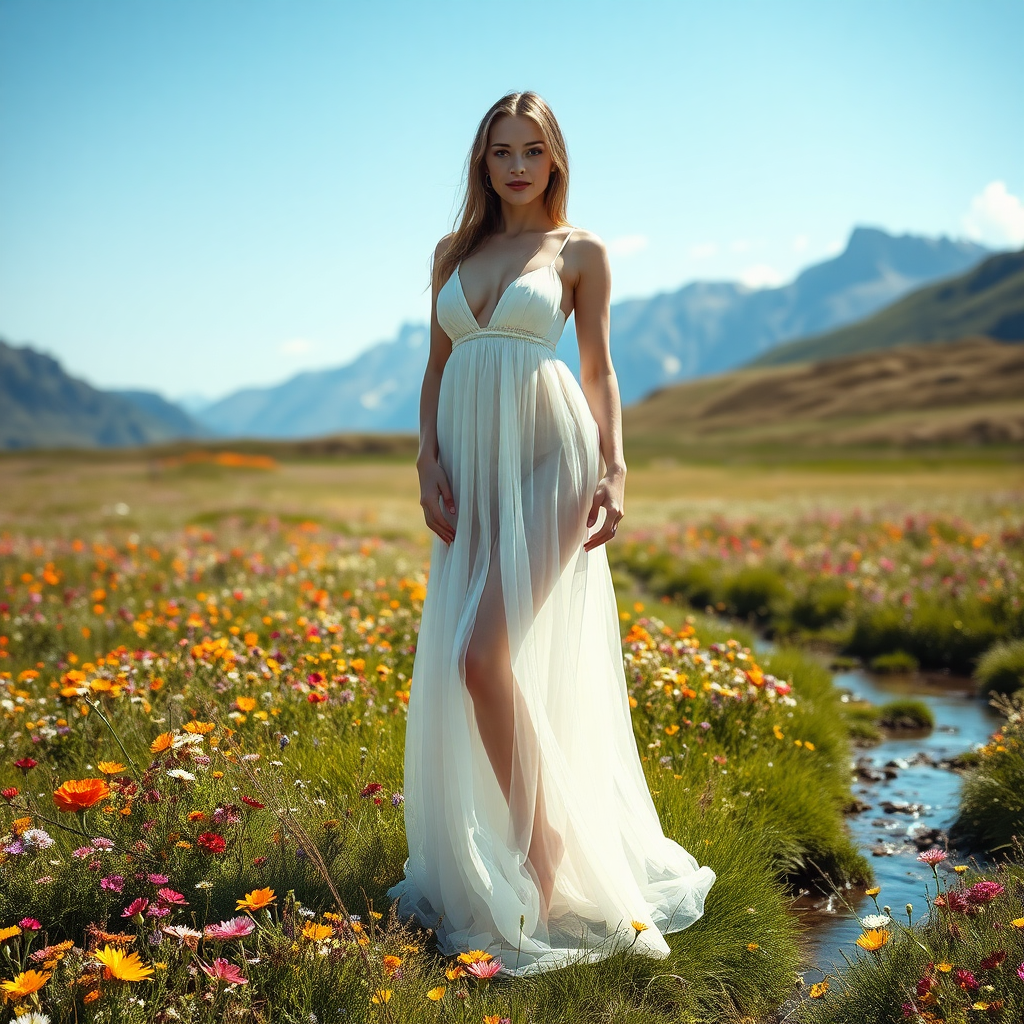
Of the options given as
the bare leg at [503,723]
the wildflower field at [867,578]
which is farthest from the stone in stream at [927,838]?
the wildflower field at [867,578]

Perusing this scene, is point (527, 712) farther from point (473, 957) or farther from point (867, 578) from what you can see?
point (867, 578)

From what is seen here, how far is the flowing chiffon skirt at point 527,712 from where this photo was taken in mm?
3812

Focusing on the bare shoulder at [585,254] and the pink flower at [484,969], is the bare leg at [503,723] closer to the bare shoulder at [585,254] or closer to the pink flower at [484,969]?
the pink flower at [484,969]

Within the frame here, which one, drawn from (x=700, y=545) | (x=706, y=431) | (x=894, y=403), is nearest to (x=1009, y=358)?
(x=894, y=403)

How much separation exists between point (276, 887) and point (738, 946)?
1.94m

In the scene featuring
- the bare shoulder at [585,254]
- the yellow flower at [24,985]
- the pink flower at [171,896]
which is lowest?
the pink flower at [171,896]

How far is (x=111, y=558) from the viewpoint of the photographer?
12.3 m

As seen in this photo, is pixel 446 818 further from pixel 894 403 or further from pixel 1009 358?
pixel 1009 358

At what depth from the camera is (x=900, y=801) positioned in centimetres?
635

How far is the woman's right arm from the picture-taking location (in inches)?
169

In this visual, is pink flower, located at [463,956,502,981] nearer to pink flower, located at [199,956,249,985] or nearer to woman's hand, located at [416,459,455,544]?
pink flower, located at [199,956,249,985]

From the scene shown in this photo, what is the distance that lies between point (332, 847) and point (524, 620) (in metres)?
1.25

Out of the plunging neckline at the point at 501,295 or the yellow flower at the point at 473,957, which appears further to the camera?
the plunging neckline at the point at 501,295

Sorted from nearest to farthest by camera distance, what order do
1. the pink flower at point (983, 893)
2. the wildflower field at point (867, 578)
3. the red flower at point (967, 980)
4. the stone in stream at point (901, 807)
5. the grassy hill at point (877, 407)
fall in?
the red flower at point (967, 980), the pink flower at point (983, 893), the stone in stream at point (901, 807), the wildflower field at point (867, 578), the grassy hill at point (877, 407)
